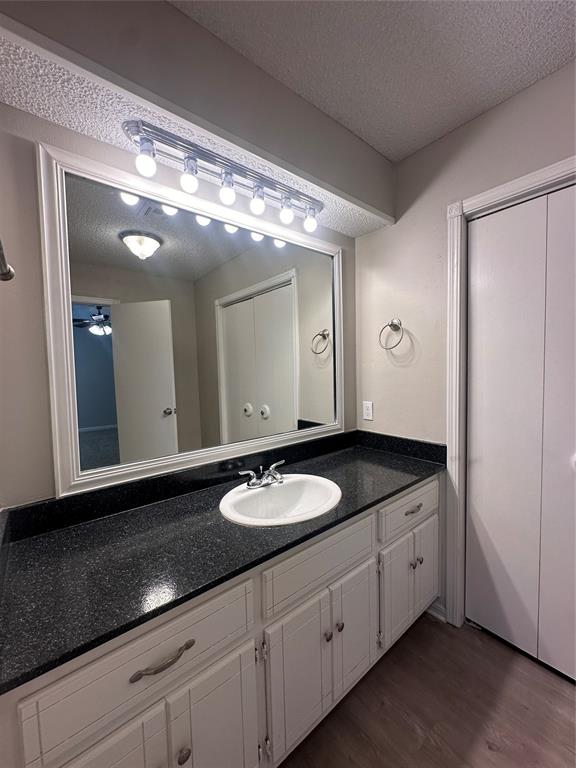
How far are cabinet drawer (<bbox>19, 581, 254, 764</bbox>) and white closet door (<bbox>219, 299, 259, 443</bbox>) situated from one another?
2.45 ft

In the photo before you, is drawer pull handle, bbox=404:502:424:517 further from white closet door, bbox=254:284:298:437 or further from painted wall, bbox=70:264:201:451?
painted wall, bbox=70:264:201:451

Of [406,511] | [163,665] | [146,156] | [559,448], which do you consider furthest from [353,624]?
[146,156]

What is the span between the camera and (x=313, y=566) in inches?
41.8

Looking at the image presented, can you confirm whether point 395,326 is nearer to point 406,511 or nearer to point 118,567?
point 406,511

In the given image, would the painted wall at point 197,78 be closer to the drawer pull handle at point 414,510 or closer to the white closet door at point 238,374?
the white closet door at point 238,374

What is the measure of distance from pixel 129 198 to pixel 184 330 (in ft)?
1.70

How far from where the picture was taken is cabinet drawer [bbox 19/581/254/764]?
2.02ft

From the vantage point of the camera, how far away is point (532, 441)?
1408 millimetres

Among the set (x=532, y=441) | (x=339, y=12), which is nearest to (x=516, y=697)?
(x=532, y=441)

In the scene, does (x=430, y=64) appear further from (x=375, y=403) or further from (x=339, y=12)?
(x=375, y=403)

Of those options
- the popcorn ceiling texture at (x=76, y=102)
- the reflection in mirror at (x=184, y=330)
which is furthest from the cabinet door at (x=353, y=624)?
the popcorn ceiling texture at (x=76, y=102)

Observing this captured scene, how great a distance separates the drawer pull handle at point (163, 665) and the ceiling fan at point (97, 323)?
38.8 inches

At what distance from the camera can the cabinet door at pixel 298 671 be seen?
3.19 ft

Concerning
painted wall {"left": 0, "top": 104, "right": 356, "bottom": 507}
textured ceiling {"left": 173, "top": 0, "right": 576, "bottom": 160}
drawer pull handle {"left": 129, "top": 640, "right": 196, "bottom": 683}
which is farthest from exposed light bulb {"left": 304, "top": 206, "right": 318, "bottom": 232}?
drawer pull handle {"left": 129, "top": 640, "right": 196, "bottom": 683}
